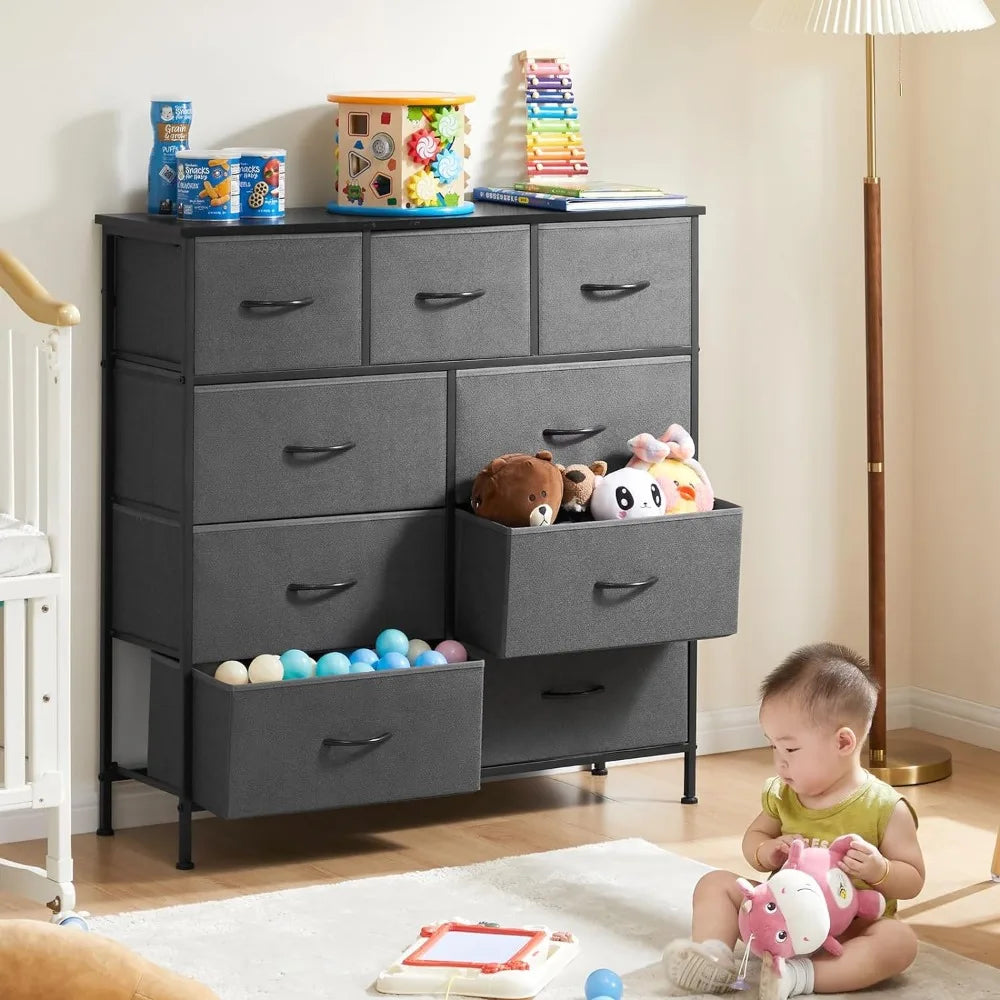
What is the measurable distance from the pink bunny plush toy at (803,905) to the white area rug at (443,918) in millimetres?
96

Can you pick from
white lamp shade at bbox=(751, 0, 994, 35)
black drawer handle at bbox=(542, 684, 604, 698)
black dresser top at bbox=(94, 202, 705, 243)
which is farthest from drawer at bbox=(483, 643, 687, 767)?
white lamp shade at bbox=(751, 0, 994, 35)

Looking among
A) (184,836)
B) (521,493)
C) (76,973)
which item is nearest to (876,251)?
(521,493)

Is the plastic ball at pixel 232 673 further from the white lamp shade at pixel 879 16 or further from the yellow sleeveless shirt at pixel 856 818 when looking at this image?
the white lamp shade at pixel 879 16

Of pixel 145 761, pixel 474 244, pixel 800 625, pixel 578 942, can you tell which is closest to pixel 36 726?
pixel 145 761

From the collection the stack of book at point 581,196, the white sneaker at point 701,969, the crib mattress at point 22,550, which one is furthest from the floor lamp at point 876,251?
the crib mattress at point 22,550

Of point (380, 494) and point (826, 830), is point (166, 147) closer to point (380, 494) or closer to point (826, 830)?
point (380, 494)

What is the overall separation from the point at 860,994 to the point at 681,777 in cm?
112

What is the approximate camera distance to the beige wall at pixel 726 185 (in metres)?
3.04

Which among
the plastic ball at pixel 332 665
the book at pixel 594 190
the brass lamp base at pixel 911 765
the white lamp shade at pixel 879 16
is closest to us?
the plastic ball at pixel 332 665

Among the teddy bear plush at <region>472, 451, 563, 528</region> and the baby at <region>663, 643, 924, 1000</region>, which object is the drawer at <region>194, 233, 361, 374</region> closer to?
the teddy bear plush at <region>472, 451, 563, 528</region>

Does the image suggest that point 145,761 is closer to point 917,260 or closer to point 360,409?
point 360,409

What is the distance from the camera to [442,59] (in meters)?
3.32

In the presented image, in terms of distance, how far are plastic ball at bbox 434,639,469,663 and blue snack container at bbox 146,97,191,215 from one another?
81 cm

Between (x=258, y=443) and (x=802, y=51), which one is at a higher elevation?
(x=802, y=51)
